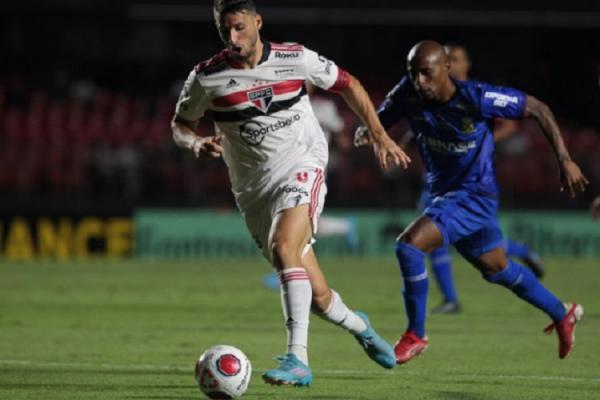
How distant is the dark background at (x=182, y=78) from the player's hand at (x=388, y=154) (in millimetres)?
11760

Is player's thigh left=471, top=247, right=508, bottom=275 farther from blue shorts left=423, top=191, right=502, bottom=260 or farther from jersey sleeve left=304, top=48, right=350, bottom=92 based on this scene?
jersey sleeve left=304, top=48, right=350, bottom=92

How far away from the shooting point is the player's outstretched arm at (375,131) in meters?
6.37

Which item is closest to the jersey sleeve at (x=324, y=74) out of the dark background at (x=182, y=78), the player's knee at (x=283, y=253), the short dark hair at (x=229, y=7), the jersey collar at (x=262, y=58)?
the jersey collar at (x=262, y=58)

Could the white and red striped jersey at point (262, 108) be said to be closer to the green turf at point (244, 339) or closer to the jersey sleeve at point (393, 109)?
the green turf at point (244, 339)

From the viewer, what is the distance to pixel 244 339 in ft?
29.7

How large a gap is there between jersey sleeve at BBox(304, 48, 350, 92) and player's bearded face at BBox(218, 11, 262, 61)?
359 mm

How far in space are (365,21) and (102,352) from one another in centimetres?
1646

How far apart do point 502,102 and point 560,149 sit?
515mm

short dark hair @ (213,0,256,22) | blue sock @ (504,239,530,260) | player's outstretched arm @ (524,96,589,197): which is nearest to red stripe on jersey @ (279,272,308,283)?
short dark hair @ (213,0,256,22)

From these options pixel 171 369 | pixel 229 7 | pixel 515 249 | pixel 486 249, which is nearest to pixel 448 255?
pixel 515 249

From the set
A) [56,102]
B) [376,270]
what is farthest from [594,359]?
[56,102]

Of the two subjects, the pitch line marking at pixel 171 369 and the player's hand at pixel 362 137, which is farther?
the player's hand at pixel 362 137

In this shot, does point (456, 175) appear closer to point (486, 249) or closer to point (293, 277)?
point (486, 249)

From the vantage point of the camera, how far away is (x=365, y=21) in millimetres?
23844
